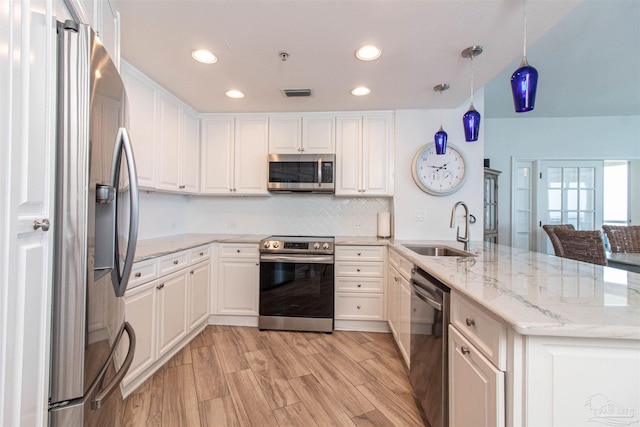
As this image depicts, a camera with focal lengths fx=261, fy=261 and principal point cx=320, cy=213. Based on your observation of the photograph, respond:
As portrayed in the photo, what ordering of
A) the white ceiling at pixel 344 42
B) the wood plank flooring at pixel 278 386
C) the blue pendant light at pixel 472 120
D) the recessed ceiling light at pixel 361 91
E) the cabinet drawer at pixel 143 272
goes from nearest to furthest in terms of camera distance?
the white ceiling at pixel 344 42
the wood plank flooring at pixel 278 386
the cabinet drawer at pixel 143 272
the blue pendant light at pixel 472 120
the recessed ceiling light at pixel 361 91

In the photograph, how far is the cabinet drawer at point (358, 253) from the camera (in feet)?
8.73

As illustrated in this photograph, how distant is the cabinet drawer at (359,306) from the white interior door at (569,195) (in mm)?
3652

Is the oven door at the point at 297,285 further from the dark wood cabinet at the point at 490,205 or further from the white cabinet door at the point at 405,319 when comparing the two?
the dark wood cabinet at the point at 490,205

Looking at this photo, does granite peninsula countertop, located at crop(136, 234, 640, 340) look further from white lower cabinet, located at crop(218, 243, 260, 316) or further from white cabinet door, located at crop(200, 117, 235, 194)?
white cabinet door, located at crop(200, 117, 235, 194)

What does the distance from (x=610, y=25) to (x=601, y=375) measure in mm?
2870

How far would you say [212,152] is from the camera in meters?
3.03

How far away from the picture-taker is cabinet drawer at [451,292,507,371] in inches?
32.3

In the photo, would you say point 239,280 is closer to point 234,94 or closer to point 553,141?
point 234,94

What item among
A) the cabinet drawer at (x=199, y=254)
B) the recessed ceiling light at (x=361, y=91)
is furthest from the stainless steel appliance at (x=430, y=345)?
the cabinet drawer at (x=199, y=254)

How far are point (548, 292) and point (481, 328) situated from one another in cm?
29

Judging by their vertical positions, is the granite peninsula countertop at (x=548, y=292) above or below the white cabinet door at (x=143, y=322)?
above

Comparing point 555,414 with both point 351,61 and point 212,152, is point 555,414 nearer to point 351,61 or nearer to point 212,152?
point 351,61

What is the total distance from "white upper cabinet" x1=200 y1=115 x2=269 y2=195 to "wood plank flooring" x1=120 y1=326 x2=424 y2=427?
62.7 inches

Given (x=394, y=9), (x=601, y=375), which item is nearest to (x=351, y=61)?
(x=394, y=9)
